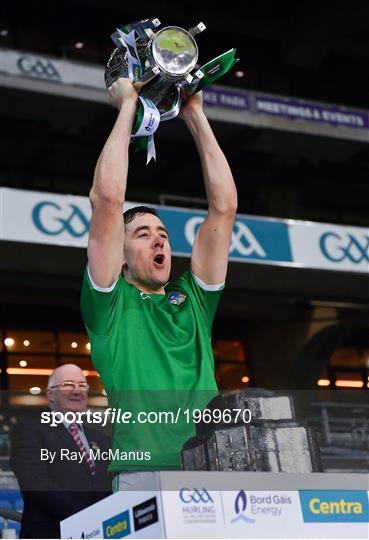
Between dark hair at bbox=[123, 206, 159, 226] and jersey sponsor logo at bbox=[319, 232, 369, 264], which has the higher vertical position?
jersey sponsor logo at bbox=[319, 232, 369, 264]

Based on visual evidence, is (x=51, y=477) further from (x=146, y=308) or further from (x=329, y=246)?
(x=329, y=246)

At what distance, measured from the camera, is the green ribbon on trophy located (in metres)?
3.43

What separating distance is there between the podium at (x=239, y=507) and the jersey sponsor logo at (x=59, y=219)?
39.2ft

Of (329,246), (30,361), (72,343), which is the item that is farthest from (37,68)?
(329,246)

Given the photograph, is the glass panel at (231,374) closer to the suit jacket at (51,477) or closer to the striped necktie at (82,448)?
the suit jacket at (51,477)

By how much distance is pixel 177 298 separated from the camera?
3.51m

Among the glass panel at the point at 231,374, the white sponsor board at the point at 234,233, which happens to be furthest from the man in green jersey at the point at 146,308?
the glass panel at the point at 231,374

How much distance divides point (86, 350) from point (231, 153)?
504 centimetres

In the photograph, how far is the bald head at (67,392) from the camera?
3988mm

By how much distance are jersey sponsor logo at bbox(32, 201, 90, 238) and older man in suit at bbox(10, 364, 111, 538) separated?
10.3 metres

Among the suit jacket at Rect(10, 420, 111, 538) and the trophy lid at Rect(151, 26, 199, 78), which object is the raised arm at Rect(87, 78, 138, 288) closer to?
the trophy lid at Rect(151, 26, 199, 78)

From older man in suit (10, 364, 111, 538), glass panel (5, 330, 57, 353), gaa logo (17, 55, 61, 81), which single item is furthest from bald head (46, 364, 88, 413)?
glass panel (5, 330, 57, 353)

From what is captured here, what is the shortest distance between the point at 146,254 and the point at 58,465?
0.78m

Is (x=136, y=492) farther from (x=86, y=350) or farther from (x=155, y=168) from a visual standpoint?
(x=155, y=168)
